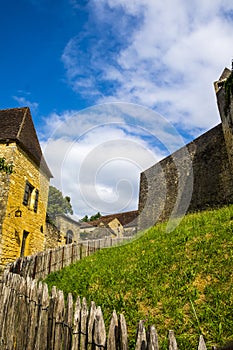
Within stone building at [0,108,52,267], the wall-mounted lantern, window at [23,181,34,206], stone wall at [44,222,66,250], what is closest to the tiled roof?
stone building at [0,108,52,267]

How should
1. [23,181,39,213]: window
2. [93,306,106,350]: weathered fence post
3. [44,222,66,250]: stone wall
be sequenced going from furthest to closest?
[44,222,66,250]: stone wall
[23,181,39,213]: window
[93,306,106,350]: weathered fence post

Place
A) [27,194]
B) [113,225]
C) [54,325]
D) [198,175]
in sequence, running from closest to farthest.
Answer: [54,325] < [27,194] < [198,175] < [113,225]

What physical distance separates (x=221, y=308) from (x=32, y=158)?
14.0 meters

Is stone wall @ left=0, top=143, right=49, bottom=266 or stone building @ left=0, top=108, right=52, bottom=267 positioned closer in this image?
stone wall @ left=0, top=143, right=49, bottom=266

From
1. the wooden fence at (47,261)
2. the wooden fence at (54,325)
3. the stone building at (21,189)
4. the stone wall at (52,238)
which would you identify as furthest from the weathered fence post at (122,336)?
the stone wall at (52,238)

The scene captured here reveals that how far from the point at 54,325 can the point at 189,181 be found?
16680 mm

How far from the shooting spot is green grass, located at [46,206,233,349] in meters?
4.35

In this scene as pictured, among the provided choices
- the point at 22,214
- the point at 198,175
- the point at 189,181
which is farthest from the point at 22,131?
the point at 189,181

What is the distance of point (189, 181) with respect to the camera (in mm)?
19016

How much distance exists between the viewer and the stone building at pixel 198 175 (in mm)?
14688

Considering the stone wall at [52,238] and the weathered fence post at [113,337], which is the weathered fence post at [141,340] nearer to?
the weathered fence post at [113,337]

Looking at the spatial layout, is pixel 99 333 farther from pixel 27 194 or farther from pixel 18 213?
pixel 27 194

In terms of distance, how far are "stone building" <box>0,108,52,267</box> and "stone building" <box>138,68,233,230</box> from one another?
8997mm

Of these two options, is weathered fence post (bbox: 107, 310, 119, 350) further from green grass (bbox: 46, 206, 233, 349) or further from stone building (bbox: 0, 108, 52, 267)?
stone building (bbox: 0, 108, 52, 267)
